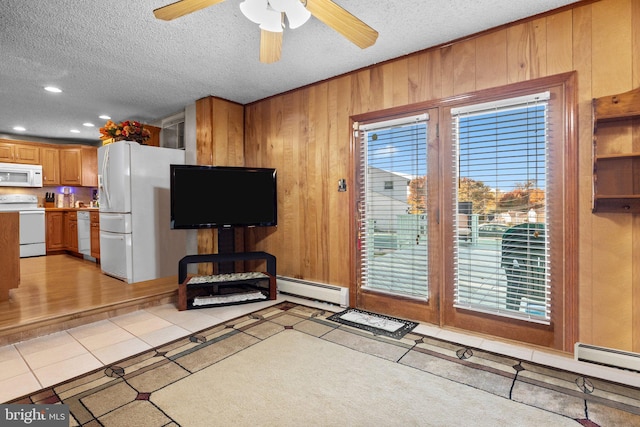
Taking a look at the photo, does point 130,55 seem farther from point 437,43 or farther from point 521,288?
point 521,288

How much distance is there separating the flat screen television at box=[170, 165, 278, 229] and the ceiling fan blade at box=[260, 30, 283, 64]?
64.8 inches

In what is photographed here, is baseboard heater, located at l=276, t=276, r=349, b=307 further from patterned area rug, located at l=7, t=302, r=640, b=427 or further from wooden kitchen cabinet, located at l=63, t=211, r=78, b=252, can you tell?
wooden kitchen cabinet, located at l=63, t=211, r=78, b=252

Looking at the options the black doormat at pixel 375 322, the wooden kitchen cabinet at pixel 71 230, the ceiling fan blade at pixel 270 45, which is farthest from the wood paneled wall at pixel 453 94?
the wooden kitchen cabinet at pixel 71 230

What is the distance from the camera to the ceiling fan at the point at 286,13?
1.70 metres

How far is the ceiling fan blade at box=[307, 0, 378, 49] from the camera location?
173 centimetres

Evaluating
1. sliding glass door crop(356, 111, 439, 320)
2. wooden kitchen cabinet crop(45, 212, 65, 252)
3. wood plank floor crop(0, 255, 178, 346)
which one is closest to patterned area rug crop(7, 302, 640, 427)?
sliding glass door crop(356, 111, 439, 320)

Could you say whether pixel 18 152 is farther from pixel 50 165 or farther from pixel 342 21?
pixel 342 21

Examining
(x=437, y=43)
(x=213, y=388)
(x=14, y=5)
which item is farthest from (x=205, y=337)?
(x=437, y=43)

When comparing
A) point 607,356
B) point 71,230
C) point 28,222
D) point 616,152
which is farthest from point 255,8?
point 28,222

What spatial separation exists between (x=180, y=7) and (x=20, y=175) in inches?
264

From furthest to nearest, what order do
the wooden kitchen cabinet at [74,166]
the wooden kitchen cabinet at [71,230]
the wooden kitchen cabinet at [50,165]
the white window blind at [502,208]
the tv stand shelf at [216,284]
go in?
the wooden kitchen cabinet at [74,166], the wooden kitchen cabinet at [50,165], the wooden kitchen cabinet at [71,230], the tv stand shelf at [216,284], the white window blind at [502,208]

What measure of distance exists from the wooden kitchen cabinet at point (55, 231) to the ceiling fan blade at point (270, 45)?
6557 millimetres

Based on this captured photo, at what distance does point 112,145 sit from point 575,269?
4.99 meters

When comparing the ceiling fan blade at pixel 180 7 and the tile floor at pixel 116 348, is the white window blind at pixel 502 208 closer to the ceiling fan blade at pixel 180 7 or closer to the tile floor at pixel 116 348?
the tile floor at pixel 116 348
